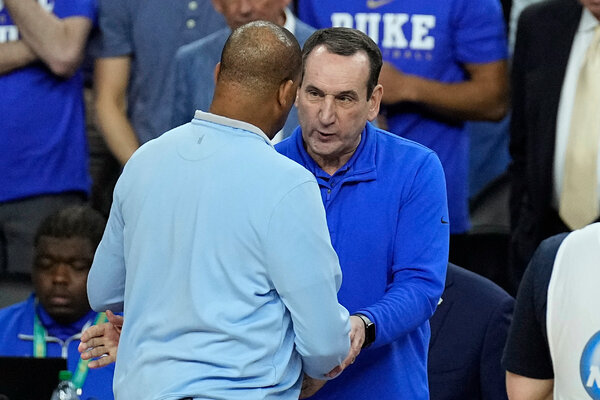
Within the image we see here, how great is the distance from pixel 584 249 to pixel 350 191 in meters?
0.90

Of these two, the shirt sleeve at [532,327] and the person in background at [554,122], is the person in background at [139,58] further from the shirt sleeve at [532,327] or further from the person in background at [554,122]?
the shirt sleeve at [532,327]

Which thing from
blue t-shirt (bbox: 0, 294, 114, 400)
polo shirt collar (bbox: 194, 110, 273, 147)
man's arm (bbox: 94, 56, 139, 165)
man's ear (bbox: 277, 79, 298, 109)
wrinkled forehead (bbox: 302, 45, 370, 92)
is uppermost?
man's ear (bbox: 277, 79, 298, 109)

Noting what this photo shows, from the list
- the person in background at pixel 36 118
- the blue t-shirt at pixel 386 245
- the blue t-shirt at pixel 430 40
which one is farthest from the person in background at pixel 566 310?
the person in background at pixel 36 118

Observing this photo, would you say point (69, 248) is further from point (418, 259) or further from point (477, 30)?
point (477, 30)

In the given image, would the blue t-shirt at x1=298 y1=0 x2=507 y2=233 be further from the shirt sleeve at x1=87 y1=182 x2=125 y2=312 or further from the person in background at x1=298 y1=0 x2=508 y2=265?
the shirt sleeve at x1=87 y1=182 x2=125 y2=312

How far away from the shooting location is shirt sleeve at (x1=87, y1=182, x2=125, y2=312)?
2758mm

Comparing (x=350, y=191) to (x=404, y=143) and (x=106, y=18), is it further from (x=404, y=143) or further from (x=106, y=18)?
(x=106, y=18)

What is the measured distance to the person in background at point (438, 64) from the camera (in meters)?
4.84

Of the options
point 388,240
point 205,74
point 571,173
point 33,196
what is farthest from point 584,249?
point 33,196

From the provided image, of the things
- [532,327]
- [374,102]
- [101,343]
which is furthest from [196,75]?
[532,327]

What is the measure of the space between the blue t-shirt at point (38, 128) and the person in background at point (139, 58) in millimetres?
126

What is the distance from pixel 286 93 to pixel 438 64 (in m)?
2.35

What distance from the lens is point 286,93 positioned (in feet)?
8.70

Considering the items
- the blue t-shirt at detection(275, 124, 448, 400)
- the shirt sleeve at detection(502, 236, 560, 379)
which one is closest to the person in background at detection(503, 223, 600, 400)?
the shirt sleeve at detection(502, 236, 560, 379)
